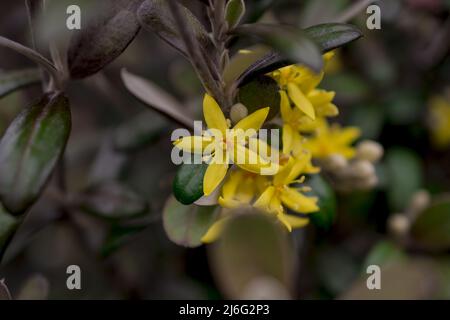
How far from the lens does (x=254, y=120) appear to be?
913 millimetres

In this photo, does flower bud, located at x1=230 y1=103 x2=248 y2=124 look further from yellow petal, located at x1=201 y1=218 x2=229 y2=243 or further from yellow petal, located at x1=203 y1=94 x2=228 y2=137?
yellow petal, located at x1=201 y1=218 x2=229 y2=243

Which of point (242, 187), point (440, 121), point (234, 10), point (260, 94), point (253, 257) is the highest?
point (440, 121)

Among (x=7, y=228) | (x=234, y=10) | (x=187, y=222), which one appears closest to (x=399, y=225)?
(x=187, y=222)

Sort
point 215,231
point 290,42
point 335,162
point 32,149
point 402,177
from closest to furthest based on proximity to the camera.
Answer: point 290,42 → point 32,149 → point 215,231 → point 335,162 → point 402,177

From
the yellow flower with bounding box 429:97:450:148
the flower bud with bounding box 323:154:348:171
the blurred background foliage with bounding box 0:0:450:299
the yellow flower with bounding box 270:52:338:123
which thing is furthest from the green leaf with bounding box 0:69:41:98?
the yellow flower with bounding box 429:97:450:148

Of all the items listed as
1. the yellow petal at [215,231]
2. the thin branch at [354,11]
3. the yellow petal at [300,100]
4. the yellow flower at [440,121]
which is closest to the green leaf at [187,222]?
the yellow petal at [215,231]

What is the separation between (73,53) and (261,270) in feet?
1.51

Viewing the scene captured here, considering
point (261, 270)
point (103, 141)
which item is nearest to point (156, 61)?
point (103, 141)

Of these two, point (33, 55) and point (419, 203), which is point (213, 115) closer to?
point (33, 55)

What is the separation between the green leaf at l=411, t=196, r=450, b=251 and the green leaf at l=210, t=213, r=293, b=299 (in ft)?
1.39

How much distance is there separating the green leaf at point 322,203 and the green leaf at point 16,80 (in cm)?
50

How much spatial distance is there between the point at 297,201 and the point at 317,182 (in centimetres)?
12

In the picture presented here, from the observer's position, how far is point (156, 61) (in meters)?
1.71

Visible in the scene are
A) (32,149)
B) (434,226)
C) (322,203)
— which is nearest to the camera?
(32,149)
